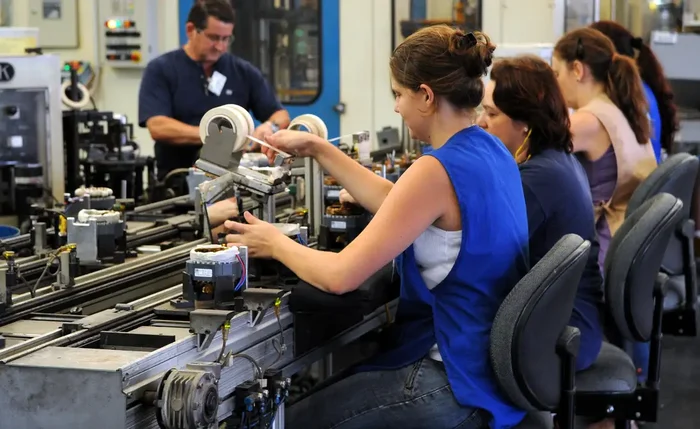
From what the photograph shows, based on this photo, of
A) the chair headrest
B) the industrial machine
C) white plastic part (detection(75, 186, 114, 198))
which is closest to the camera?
white plastic part (detection(75, 186, 114, 198))

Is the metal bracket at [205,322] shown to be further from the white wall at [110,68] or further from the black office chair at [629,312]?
the white wall at [110,68]

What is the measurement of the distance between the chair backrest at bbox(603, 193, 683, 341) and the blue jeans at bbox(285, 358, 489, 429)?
64 cm

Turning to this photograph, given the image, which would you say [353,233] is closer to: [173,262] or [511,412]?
[173,262]

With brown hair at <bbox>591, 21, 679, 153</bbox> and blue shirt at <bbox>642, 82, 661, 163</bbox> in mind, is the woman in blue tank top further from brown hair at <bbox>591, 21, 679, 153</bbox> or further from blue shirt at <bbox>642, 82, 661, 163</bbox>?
brown hair at <bbox>591, 21, 679, 153</bbox>

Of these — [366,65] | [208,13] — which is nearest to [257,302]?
[208,13]

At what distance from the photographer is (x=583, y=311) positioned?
2.37m

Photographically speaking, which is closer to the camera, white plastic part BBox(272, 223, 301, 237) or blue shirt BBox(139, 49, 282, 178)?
white plastic part BBox(272, 223, 301, 237)

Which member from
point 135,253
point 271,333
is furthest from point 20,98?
point 271,333

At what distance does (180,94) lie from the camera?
13.0ft

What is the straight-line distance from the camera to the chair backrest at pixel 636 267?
2.42 meters

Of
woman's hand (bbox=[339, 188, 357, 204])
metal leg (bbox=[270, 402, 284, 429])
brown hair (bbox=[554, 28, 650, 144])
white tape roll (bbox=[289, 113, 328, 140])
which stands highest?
brown hair (bbox=[554, 28, 650, 144])

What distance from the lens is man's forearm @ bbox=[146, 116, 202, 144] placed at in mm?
3803

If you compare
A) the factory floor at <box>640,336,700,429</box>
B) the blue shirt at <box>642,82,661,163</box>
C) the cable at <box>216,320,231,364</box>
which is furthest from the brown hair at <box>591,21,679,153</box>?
the cable at <box>216,320,231,364</box>

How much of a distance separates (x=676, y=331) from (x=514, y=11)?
2.10m
